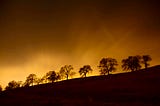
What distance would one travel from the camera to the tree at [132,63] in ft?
319

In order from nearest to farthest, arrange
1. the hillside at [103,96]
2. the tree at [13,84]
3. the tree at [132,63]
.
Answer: the hillside at [103,96]
the tree at [132,63]
the tree at [13,84]

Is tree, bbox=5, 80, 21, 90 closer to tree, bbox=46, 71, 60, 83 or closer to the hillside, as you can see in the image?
tree, bbox=46, 71, 60, 83

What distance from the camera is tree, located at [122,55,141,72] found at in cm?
9736

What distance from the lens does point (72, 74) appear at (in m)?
115

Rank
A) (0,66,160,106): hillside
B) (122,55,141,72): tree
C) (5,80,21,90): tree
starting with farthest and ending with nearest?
(5,80,21,90): tree → (122,55,141,72): tree → (0,66,160,106): hillside

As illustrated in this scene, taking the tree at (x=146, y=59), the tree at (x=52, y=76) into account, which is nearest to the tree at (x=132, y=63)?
the tree at (x=146, y=59)

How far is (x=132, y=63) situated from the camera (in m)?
97.4

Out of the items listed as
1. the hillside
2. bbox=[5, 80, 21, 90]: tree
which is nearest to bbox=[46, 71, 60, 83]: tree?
bbox=[5, 80, 21, 90]: tree

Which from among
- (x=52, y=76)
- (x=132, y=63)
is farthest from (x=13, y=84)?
(x=132, y=63)

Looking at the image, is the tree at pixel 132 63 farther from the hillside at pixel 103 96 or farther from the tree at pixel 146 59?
the hillside at pixel 103 96

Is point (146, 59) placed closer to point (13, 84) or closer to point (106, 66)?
point (106, 66)

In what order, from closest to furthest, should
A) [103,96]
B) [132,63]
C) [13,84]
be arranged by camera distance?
[103,96]
[132,63]
[13,84]

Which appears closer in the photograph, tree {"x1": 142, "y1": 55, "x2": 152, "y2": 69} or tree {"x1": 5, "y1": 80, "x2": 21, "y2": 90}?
tree {"x1": 142, "y1": 55, "x2": 152, "y2": 69}

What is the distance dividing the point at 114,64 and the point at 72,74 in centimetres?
2581
